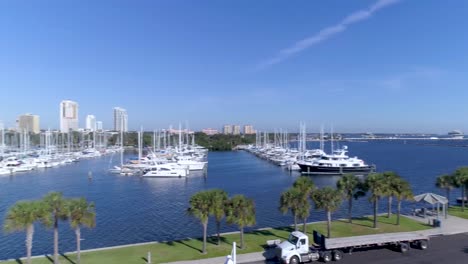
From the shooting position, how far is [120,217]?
4662 cm

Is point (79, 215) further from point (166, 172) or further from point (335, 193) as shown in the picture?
point (166, 172)

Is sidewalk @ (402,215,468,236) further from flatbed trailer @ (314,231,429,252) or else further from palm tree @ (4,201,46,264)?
palm tree @ (4,201,46,264)

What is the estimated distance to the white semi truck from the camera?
22719mm

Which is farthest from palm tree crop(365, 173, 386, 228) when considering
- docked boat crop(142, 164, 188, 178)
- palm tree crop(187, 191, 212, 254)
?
docked boat crop(142, 164, 188, 178)

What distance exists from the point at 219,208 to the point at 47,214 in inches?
418

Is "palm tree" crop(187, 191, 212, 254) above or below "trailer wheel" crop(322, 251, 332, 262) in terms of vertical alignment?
above

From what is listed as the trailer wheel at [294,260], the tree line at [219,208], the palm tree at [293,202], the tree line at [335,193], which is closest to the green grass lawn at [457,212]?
the tree line at [335,193]

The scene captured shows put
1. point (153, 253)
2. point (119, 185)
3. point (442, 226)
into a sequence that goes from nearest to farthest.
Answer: point (153, 253), point (442, 226), point (119, 185)

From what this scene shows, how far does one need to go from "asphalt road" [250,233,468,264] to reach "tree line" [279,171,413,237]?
4665 millimetres

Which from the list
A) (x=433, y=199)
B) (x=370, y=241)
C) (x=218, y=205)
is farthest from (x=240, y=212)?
(x=433, y=199)

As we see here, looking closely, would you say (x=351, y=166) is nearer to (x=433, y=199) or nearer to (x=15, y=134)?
(x=433, y=199)

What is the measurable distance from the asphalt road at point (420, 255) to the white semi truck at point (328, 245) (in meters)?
0.48

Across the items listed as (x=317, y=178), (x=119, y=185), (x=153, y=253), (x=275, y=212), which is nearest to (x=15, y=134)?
(x=119, y=185)

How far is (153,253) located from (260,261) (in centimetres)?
744
